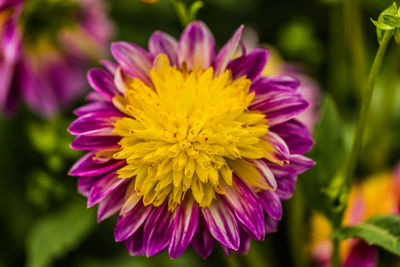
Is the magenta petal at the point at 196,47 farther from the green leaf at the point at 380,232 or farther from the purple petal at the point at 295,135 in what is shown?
the green leaf at the point at 380,232

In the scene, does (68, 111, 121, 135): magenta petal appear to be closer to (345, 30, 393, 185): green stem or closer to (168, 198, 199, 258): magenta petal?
(168, 198, 199, 258): magenta petal

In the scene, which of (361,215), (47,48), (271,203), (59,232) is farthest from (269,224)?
(47,48)

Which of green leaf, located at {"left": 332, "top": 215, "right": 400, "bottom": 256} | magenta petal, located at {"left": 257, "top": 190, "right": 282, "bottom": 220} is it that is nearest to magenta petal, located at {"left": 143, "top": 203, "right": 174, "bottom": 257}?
magenta petal, located at {"left": 257, "top": 190, "right": 282, "bottom": 220}

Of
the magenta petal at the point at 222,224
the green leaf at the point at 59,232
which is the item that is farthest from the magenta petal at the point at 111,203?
the green leaf at the point at 59,232

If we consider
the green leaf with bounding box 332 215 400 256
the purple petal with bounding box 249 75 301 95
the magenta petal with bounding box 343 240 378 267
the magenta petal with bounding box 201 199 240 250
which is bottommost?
the magenta petal with bounding box 343 240 378 267

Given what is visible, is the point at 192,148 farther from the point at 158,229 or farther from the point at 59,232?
the point at 59,232

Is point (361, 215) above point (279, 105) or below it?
below
